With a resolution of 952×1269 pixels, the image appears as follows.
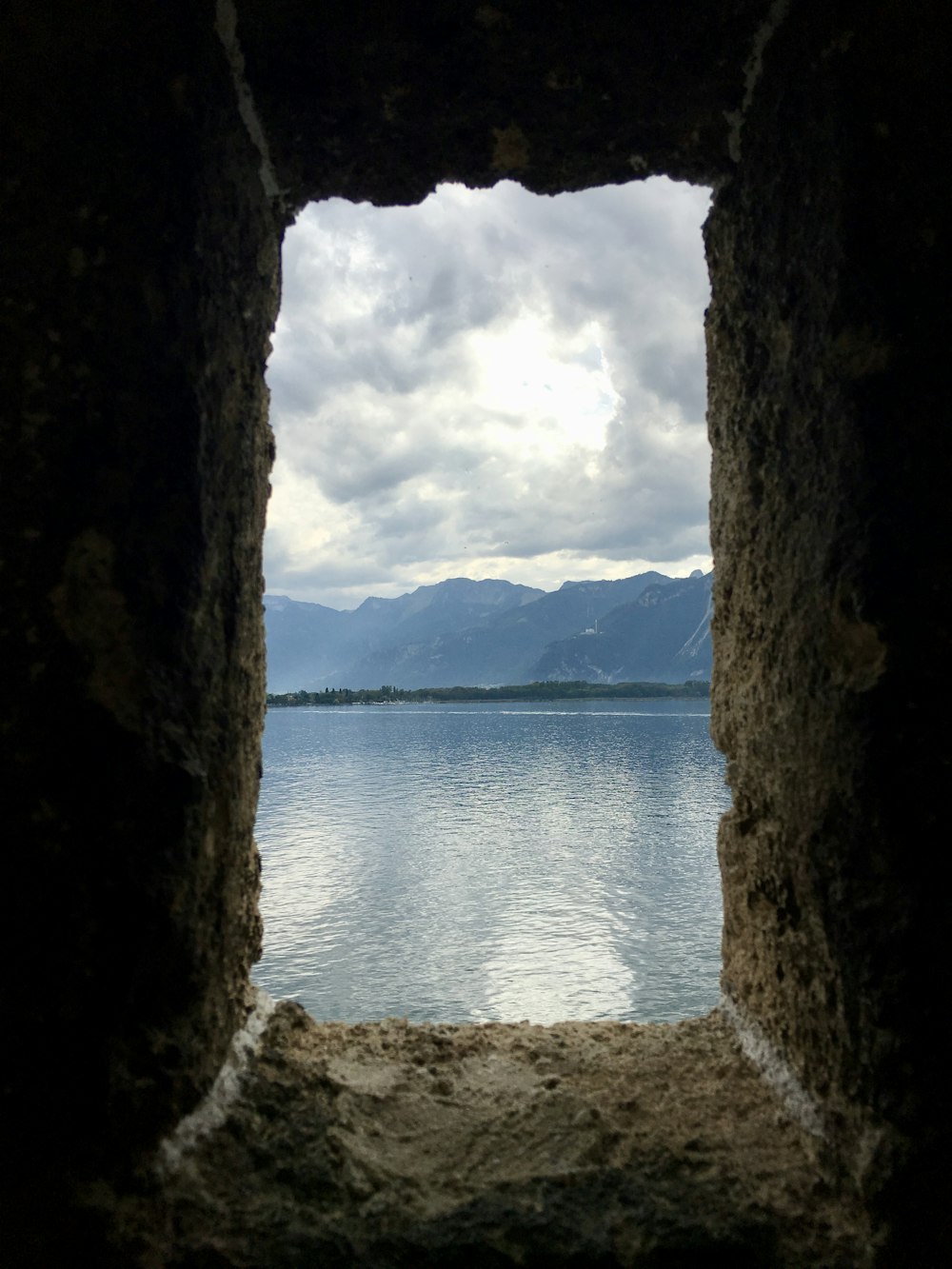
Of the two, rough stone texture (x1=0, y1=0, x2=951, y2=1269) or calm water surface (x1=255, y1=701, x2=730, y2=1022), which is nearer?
rough stone texture (x1=0, y1=0, x2=951, y2=1269)

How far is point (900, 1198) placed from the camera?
135 cm

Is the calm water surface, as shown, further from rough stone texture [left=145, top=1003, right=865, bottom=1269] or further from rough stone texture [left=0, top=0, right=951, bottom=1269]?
rough stone texture [left=0, top=0, right=951, bottom=1269]

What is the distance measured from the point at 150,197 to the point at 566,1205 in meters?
2.03

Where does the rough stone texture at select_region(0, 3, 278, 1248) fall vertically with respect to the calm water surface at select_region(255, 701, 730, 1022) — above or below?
above

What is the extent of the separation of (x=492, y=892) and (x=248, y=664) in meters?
4.49

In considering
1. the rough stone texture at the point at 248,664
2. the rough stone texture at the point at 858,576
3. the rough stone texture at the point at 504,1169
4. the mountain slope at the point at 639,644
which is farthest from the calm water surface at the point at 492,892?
the mountain slope at the point at 639,644

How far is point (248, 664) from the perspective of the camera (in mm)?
1762

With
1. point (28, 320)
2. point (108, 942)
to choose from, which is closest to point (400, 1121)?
point (108, 942)

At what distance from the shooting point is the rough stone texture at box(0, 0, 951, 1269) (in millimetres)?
1382

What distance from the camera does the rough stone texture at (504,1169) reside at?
1407mm

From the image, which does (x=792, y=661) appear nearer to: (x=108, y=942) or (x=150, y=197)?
(x=108, y=942)

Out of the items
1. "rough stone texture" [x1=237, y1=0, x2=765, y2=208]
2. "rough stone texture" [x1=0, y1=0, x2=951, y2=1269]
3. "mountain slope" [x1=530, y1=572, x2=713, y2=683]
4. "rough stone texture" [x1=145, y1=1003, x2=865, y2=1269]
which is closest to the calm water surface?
"rough stone texture" [x1=145, y1=1003, x2=865, y2=1269]

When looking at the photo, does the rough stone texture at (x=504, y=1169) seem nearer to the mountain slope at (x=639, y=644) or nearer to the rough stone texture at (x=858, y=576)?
the rough stone texture at (x=858, y=576)

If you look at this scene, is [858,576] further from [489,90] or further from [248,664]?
[489,90]
